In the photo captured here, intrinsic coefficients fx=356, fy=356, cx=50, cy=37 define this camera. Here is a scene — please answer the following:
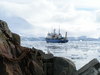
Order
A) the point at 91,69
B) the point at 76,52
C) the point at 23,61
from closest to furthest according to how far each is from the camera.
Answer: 1. the point at 23,61
2. the point at 91,69
3. the point at 76,52

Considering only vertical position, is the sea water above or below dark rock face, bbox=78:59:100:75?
below

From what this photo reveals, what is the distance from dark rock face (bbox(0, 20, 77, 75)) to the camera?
9633mm

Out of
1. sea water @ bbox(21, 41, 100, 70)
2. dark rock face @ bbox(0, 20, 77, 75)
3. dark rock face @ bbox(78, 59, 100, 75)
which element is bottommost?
sea water @ bbox(21, 41, 100, 70)

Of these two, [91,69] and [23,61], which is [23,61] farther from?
[91,69]

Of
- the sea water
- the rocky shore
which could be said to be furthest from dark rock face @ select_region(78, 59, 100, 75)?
the sea water

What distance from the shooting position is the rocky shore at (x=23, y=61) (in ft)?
31.6

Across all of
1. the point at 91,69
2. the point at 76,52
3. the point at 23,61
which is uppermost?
the point at 23,61

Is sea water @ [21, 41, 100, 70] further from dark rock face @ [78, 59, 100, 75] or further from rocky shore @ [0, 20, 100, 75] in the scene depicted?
rocky shore @ [0, 20, 100, 75]

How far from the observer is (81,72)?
13.3m

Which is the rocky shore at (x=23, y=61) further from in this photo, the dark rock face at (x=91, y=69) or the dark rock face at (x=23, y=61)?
the dark rock face at (x=91, y=69)

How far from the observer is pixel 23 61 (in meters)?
10.5

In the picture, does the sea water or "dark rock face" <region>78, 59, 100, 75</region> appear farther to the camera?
the sea water

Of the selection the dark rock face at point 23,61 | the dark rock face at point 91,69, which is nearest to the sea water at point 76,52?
the dark rock face at point 91,69

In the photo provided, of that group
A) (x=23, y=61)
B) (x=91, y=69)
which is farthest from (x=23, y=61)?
(x=91, y=69)
